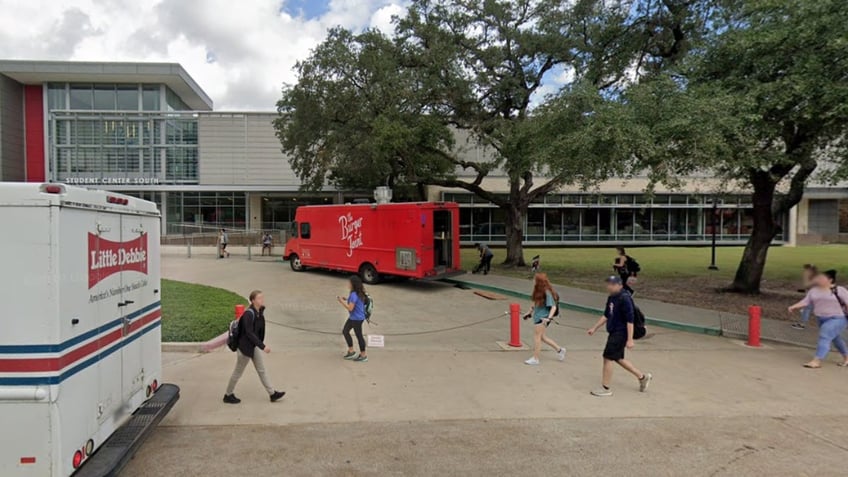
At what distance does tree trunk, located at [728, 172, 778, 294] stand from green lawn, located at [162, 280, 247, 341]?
14.5 metres

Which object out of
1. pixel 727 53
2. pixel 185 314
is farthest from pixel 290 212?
pixel 727 53

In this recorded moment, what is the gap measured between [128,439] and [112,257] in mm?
1557

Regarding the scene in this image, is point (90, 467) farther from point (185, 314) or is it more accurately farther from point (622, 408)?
point (185, 314)

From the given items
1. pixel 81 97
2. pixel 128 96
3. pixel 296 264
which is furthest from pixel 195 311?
pixel 81 97

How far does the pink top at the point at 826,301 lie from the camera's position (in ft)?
24.6

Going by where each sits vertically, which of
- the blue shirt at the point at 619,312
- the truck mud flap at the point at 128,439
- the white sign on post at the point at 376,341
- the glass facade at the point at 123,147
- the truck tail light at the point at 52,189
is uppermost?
the glass facade at the point at 123,147

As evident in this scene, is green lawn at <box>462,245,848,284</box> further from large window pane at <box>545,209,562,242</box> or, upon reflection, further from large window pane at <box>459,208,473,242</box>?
large window pane at <box>459,208,473,242</box>

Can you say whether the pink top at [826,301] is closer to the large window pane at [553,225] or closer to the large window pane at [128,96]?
the large window pane at [553,225]

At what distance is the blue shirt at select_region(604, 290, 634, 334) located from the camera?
6.06 m

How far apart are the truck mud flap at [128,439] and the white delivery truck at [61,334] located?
0.01 m

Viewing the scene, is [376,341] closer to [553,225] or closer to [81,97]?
[553,225]

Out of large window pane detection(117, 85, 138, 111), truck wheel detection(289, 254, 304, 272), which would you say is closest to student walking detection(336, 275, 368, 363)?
truck wheel detection(289, 254, 304, 272)

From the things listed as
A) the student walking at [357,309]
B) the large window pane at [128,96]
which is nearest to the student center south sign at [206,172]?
Answer: the large window pane at [128,96]

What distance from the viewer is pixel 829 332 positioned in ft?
24.8
